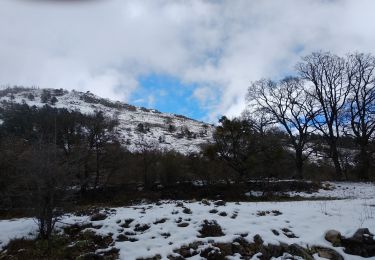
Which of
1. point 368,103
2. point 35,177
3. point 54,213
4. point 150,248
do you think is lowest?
point 150,248

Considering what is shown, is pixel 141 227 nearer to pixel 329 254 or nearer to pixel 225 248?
pixel 225 248

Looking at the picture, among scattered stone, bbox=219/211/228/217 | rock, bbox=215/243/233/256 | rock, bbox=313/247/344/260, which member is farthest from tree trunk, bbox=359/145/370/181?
rock, bbox=215/243/233/256

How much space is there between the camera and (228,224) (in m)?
10.6

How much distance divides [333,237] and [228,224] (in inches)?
110

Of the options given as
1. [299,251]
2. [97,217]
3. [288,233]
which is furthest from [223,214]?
[97,217]

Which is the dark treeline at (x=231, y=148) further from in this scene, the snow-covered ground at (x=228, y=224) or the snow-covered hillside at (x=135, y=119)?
the snow-covered hillside at (x=135, y=119)

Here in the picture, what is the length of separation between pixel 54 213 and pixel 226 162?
1776 cm

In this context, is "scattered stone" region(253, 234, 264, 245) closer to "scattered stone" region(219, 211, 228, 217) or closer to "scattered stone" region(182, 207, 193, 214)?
"scattered stone" region(219, 211, 228, 217)

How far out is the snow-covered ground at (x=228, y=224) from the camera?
9.42 m

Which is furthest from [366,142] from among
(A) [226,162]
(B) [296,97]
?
(A) [226,162]

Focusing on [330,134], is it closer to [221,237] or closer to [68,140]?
[68,140]

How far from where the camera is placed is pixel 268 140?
27016 millimetres

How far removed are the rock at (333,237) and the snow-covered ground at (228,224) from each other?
0.13m

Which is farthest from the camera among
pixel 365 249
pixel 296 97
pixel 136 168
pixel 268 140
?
pixel 296 97
